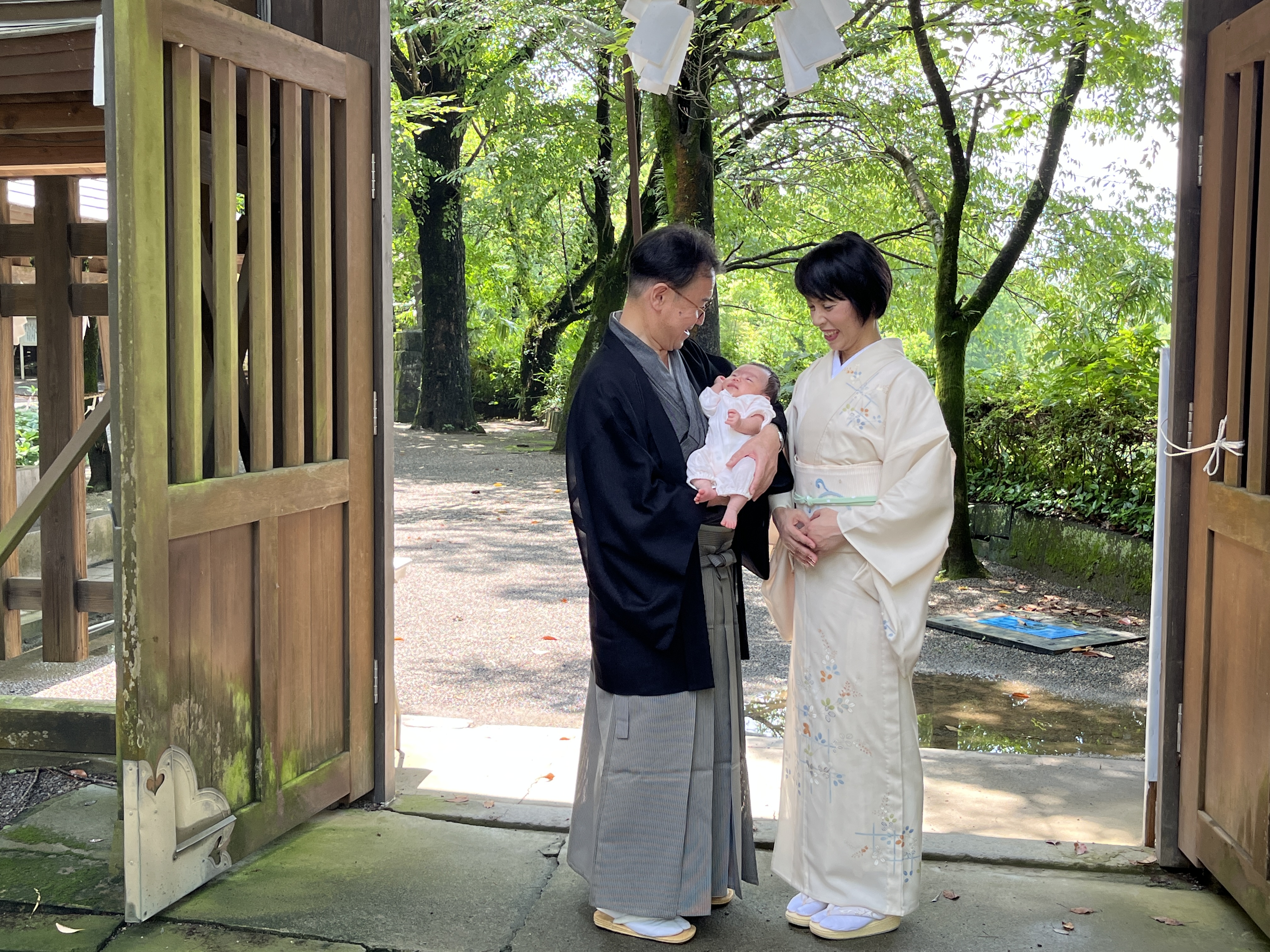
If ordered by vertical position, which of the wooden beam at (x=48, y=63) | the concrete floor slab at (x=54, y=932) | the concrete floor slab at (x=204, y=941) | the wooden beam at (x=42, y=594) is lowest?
the concrete floor slab at (x=54, y=932)

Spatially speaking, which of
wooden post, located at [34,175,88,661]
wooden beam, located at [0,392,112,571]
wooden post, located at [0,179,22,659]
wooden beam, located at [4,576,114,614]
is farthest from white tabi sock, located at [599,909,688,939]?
wooden post, located at [0,179,22,659]

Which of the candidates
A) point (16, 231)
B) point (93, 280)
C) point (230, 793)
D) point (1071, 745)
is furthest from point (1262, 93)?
point (93, 280)

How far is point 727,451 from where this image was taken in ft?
9.69

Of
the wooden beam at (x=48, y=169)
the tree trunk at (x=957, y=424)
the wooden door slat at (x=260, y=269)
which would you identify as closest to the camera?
the wooden door slat at (x=260, y=269)

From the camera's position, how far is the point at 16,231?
20.0 ft

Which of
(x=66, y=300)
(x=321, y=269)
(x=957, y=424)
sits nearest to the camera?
(x=321, y=269)

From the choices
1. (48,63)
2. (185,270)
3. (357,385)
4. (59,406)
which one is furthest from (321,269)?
(59,406)

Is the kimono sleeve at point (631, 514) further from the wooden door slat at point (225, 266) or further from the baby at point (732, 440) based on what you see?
the wooden door slat at point (225, 266)

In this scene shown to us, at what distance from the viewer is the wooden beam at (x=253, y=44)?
10.0 feet

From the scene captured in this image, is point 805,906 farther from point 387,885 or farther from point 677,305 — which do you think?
point 677,305

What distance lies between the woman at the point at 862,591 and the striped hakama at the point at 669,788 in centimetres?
21

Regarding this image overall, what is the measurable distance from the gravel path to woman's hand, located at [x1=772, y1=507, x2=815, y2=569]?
2.36m

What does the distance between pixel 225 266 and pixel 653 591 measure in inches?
59.2

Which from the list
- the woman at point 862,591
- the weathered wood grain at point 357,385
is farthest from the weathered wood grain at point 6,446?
the woman at point 862,591
